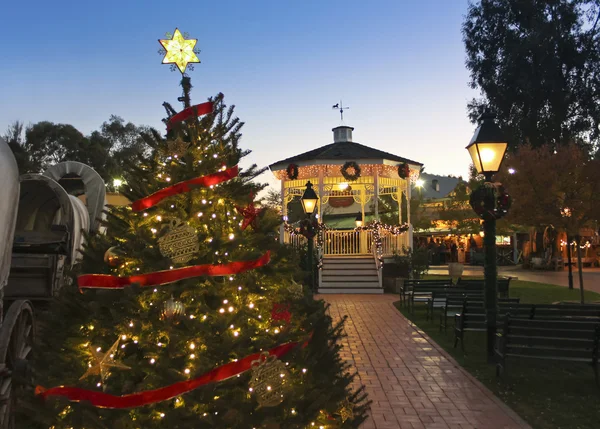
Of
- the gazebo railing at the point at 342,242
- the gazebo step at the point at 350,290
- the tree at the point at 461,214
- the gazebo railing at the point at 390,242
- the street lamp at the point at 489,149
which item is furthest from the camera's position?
the tree at the point at 461,214

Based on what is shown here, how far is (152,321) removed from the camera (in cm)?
280

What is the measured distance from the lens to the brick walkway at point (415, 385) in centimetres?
559

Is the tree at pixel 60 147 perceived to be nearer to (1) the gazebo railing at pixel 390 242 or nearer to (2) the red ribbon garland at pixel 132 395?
(1) the gazebo railing at pixel 390 242

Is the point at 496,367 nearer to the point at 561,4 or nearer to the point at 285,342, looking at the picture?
the point at 285,342

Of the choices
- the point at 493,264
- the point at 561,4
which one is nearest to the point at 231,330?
the point at 493,264

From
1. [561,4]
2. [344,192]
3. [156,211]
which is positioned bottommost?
[156,211]

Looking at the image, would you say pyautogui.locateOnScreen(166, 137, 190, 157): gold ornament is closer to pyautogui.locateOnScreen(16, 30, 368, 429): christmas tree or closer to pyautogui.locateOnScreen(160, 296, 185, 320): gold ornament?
pyautogui.locateOnScreen(16, 30, 368, 429): christmas tree

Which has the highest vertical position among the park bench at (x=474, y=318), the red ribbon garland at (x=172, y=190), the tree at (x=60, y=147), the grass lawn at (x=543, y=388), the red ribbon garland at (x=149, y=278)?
the tree at (x=60, y=147)

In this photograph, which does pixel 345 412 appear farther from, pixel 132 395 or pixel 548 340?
pixel 548 340

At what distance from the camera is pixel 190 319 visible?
8.93ft

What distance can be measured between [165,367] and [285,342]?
2.20ft

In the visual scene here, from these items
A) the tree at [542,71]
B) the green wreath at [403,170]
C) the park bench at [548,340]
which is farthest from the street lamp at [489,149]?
the tree at [542,71]

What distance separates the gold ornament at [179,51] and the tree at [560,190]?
47.4ft

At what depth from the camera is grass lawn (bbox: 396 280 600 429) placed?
221 inches
